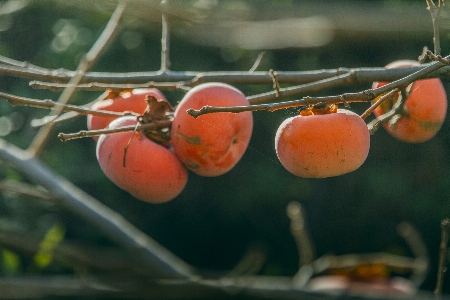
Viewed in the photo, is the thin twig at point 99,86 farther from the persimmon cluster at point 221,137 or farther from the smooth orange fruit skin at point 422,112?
the smooth orange fruit skin at point 422,112

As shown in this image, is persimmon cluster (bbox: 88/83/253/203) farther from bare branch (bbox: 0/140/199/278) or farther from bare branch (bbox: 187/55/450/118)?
bare branch (bbox: 0/140/199/278)

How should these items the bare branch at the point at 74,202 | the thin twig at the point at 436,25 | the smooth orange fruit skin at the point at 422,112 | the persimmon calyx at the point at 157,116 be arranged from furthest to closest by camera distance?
the bare branch at the point at 74,202 → the smooth orange fruit skin at the point at 422,112 → the persimmon calyx at the point at 157,116 → the thin twig at the point at 436,25

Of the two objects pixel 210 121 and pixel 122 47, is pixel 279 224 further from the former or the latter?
pixel 210 121

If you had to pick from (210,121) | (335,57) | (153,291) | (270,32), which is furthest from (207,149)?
(335,57)

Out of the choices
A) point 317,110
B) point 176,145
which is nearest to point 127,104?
point 176,145

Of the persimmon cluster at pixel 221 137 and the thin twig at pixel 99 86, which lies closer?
the persimmon cluster at pixel 221 137

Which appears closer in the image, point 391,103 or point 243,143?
point 243,143

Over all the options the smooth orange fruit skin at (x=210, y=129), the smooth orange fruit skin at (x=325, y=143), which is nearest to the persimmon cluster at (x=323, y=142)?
the smooth orange fruit skin at (x=325, y=143)
